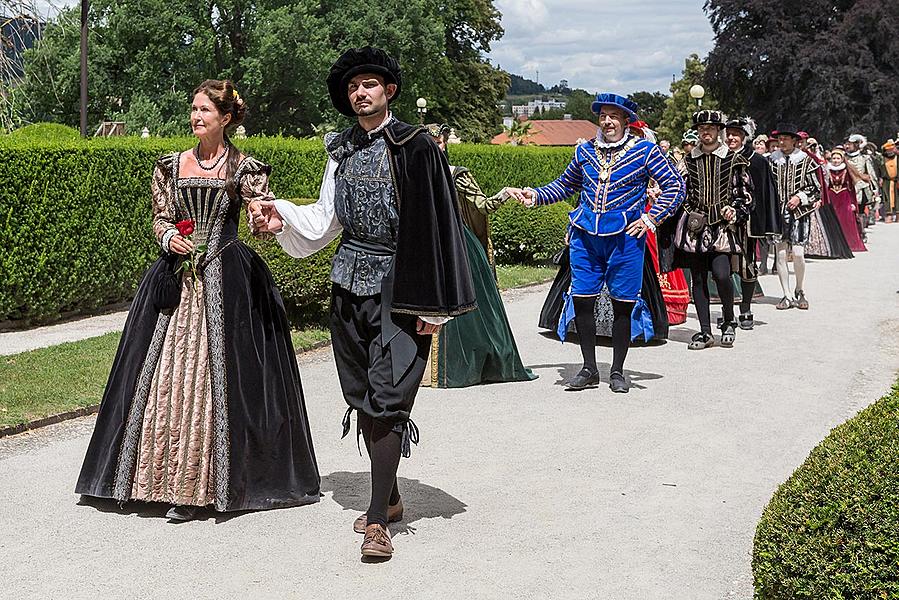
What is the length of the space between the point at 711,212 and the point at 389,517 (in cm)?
543

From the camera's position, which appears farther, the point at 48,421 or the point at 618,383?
the point at 618,383

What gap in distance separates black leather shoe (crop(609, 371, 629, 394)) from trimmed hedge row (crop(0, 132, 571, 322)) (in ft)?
9.58

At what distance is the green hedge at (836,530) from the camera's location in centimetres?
312

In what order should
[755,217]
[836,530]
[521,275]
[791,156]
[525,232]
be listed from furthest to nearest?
[525,232]
[521,275]
[791,156]
[755,217]
[836,530]

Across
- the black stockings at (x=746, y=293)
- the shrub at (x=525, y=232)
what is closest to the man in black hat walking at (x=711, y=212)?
the black stockings at (x=746, y=293)

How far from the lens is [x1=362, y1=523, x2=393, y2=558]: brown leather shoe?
4477 mm

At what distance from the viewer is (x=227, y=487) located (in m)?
4.98

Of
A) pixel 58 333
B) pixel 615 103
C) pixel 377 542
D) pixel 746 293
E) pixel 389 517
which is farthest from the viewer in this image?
pixel 746 293

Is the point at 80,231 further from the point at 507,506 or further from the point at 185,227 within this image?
the point at 507,506

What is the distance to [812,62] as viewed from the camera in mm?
42656

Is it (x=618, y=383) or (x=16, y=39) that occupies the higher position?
(x=16, y=39)

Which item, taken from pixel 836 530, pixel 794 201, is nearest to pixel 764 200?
pixel 794 201

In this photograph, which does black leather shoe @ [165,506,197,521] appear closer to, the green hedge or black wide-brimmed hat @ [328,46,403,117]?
black wide-brimmed hat @ [328,46,403,117]

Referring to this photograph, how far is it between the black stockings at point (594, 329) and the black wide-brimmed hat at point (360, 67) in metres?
3.43
